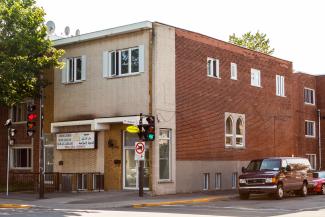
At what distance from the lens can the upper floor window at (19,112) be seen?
34.0 metres

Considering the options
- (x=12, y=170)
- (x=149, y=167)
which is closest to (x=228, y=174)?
(x=149, y=167)

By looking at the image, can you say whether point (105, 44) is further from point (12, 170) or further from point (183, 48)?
point (12, 170)

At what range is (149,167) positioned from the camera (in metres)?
26.9

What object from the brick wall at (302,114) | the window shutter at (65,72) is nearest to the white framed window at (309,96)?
the brick wall at (302,114)

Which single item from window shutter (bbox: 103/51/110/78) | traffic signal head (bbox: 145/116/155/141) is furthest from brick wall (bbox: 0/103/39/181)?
traffic signal head (bbox: 145/116/155/141)

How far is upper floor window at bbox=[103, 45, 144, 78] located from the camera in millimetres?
27453

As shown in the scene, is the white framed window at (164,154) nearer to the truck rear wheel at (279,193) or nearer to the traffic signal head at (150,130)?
the traffic signal head at (150,130)

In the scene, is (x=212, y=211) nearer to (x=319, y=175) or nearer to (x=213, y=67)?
(x=319, y=175)

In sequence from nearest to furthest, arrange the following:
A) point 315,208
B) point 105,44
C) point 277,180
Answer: point 315,208 → point 277,180 → point 105,44

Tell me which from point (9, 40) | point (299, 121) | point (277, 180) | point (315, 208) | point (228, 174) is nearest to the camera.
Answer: point (315, 208)

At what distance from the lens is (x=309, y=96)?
147ft

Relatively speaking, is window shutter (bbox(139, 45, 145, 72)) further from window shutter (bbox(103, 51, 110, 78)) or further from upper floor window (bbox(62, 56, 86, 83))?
upper floor window (bbox(62, 56, 86, 83))

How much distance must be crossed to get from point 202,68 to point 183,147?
4.50 m

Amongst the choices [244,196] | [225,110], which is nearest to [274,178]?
[244,196]
